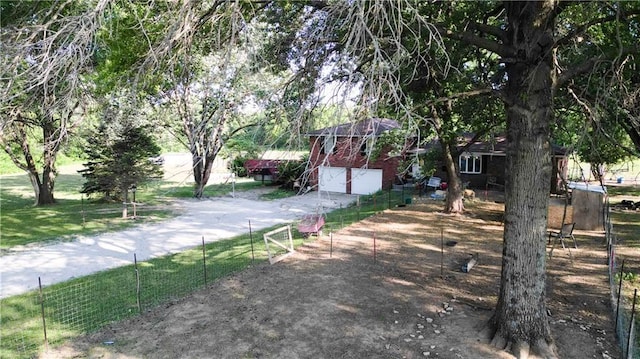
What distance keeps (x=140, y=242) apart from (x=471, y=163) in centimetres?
2006

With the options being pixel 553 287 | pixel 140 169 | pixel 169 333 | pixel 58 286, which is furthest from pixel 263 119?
pixel 140 169

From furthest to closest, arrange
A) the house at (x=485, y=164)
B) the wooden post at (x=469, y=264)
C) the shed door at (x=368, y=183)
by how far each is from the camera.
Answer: the shed door at (x=368, y=183), the house at (x=485, y=164), the wooden post at (x=469, y=264)

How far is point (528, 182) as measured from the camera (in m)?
5.74

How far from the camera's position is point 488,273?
9391mm

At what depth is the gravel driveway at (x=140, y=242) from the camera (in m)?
11.3

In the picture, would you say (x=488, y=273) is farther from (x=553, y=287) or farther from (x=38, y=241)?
(x=38, y=241)

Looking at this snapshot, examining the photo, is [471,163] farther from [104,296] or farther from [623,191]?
[104,296]

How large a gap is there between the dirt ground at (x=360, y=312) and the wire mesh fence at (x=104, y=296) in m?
0.54

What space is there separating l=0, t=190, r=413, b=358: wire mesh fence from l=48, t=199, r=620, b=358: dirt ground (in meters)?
0.54

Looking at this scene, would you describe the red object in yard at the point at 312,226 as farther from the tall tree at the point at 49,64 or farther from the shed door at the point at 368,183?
the shed door at the point at 368,183

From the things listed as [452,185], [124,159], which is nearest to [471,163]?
[452,185]

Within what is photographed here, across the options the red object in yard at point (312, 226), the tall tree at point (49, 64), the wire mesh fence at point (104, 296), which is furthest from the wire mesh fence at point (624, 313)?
the red object in yard at point (312, 226)

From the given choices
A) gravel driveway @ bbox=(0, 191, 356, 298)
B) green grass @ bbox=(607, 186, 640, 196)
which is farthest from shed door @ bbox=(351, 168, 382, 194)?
green grass @ bbox=(607, 186, 640, 196)

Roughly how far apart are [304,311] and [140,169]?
15.8 meters
